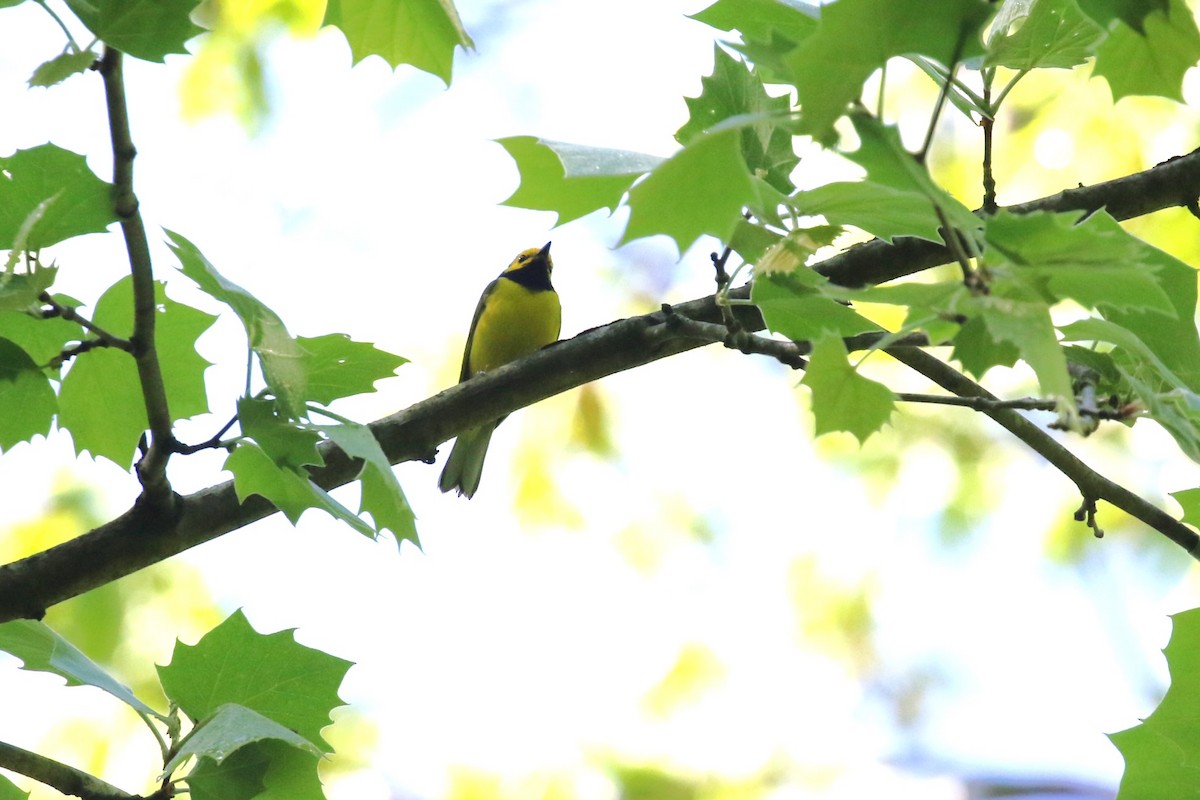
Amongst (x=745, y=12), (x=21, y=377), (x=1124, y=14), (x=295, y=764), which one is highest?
(x=745, y=12)

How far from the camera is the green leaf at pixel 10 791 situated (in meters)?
1.89

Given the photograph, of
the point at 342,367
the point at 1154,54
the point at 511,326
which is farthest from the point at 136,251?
the point at 511,326

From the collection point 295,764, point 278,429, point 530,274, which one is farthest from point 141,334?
point 530,274

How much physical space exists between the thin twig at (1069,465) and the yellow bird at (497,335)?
309cm

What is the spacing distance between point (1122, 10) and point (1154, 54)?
0.16 metres

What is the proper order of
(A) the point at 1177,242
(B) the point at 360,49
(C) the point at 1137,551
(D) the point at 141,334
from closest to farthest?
(D) the point at 141,334
(B) the point at 360,49
(A) the point at 1177,242
(C) the point at 1137,551

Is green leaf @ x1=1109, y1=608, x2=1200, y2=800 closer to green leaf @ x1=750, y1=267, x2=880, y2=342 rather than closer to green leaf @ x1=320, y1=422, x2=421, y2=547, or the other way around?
green leaf @ x1=750, y1=267, x2=880, y2=342

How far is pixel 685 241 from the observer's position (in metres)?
1.24

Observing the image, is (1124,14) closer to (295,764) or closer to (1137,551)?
(295,764)

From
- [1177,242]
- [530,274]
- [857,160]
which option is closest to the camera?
[857,160]

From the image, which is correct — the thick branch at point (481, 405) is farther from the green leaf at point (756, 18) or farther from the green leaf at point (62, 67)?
the green leaf at point (62, 67)

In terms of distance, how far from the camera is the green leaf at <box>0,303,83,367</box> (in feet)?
6.79

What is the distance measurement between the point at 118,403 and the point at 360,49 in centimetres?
83

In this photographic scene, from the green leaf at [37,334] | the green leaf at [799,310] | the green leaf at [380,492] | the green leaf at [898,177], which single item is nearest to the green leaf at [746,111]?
the green leaf at [799,310]
